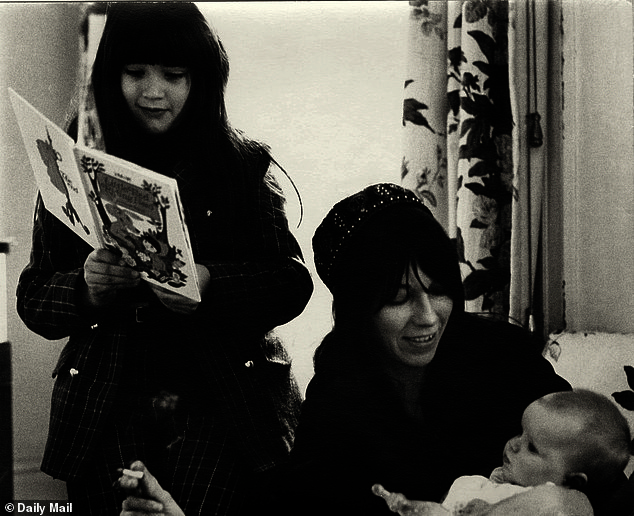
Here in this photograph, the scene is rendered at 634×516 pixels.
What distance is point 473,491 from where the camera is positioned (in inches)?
46.4

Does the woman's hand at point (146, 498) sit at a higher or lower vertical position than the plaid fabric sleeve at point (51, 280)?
lower

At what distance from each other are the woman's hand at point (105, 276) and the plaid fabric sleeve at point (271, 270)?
17 cm

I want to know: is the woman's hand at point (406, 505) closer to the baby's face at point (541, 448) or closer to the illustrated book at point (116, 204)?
the baby's face at point (541, 448)

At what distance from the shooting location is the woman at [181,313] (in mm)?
1226

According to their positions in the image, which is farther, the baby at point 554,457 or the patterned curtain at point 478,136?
the patterned curtain at point 478,136

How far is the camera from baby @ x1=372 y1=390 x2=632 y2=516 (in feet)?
3.60

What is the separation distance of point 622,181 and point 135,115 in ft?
2.88

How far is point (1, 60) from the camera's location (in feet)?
4.16

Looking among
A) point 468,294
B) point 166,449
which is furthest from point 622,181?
point 166,449

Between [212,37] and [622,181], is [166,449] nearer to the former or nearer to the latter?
[212,37]

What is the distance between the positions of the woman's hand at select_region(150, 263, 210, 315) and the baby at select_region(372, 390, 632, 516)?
446mm

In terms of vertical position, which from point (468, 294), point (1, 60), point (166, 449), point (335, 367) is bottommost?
point (166, 449)

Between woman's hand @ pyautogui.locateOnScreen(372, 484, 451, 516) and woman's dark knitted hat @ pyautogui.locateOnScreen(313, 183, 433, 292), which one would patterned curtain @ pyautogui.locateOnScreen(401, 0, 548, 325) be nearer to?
woman's dark knitted hat @ pyautogui.locateOnScreen(313, 183, 433, 292)

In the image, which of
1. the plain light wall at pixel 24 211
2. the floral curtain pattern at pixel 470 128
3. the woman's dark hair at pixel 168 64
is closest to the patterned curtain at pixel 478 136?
the floral curtain pattern at pixel 470 128
